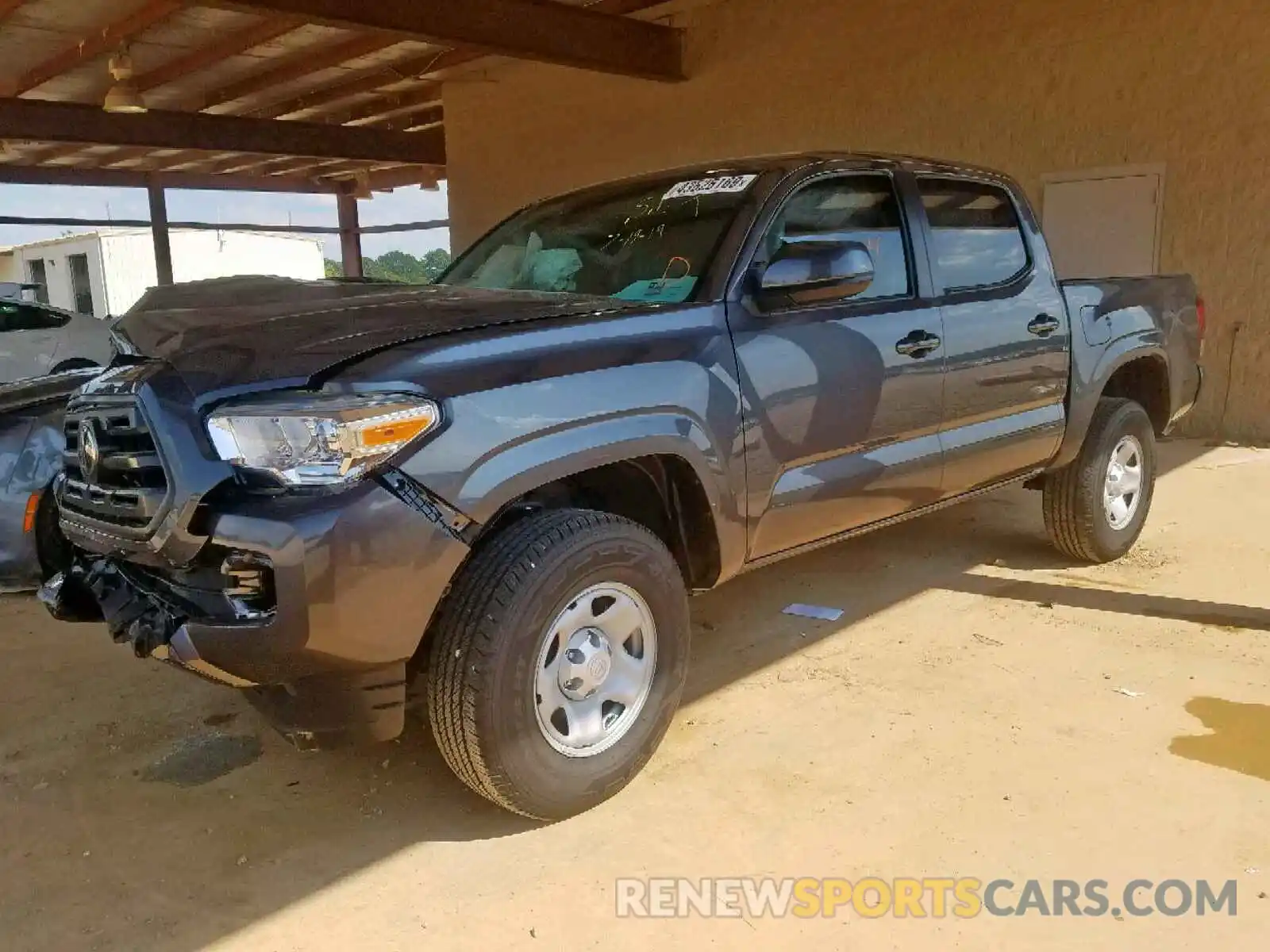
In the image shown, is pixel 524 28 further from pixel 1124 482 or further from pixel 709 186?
pixel 1124 482

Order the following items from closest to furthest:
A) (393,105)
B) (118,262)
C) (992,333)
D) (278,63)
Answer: (992,333) < (278,63) < (393,105) < (118,262)

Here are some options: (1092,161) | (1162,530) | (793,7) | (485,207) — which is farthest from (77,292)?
(1162,530)

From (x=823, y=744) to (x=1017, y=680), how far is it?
92cm

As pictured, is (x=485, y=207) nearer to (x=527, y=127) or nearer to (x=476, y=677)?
(x=527, y=127)

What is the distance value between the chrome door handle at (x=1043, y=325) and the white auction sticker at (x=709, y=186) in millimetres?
1554

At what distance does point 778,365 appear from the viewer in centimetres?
319

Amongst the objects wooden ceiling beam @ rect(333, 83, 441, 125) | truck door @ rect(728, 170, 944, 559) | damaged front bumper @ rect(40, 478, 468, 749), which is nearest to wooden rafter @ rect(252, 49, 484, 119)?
wooden ceiling beam @ rect(333, 83, 441, 125)

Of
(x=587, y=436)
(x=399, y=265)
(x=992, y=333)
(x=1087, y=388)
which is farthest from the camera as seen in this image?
(x=399, y=265)

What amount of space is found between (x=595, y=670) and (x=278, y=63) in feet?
40.8

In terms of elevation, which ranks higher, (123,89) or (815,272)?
(123,89)

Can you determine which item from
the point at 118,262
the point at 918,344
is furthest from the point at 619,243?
the point at 118,262

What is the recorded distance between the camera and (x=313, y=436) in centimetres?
231

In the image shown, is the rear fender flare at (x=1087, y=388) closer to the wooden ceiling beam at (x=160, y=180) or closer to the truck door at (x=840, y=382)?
the truck door at (x=840, y=382)

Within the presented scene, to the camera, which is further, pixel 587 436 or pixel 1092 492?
pixel 1092 492
